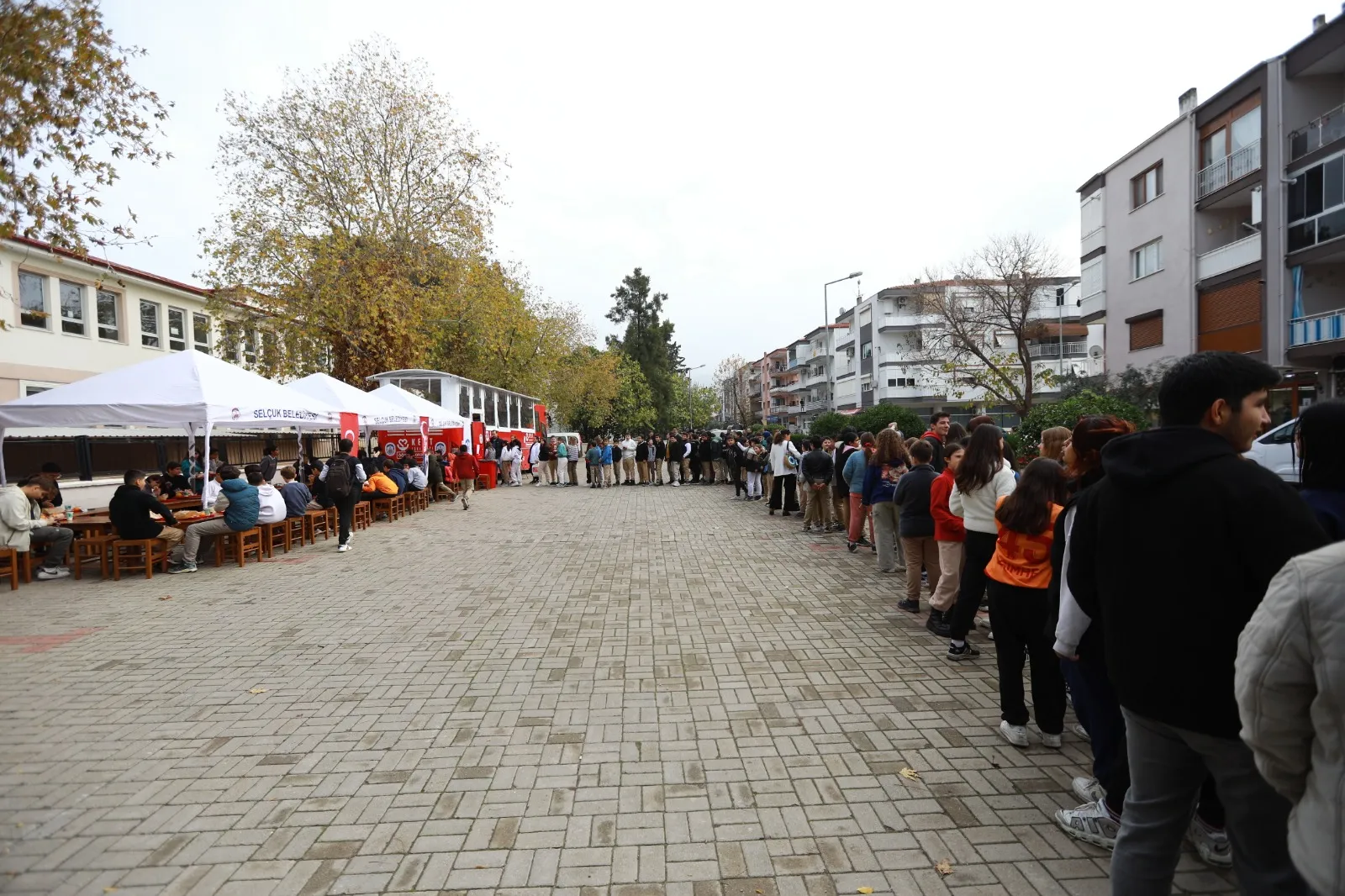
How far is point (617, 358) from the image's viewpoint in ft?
191

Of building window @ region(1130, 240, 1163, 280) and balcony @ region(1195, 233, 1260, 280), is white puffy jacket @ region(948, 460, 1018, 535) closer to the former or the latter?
balcony @ region(1195, 233, 1260, 280)

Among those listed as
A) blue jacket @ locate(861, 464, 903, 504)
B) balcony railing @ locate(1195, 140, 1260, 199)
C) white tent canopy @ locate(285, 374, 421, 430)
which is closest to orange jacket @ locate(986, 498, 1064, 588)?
blue jacket @ locate(861, 464, 903, 504)

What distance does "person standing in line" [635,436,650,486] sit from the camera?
25.3m

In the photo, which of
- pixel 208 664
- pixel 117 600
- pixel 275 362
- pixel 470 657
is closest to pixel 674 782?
pixel 470 657

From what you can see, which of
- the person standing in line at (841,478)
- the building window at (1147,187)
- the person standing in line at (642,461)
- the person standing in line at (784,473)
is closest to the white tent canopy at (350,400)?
the person standing in line at (784,473)

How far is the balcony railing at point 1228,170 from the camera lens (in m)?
22.9

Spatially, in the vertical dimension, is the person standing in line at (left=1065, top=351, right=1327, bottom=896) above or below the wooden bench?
above

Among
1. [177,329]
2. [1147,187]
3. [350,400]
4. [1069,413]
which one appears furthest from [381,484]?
[1147,187]

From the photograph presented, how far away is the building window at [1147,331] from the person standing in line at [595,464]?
20.8 m

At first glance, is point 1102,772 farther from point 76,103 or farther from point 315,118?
point 315,118

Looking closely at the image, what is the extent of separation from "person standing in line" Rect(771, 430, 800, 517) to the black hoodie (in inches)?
489

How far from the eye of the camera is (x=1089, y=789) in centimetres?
354

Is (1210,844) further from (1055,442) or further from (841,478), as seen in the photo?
(841,478)

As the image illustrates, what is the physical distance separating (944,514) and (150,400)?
10472 mm
